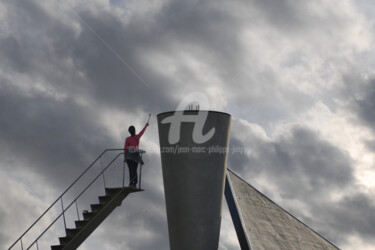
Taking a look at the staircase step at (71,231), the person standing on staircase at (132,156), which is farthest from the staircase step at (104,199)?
the staircase step at (71,231)

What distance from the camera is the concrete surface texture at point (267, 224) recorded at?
20.4 meters

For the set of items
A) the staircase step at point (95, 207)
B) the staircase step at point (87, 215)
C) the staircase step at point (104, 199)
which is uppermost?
the staircase step at point (104, 199)

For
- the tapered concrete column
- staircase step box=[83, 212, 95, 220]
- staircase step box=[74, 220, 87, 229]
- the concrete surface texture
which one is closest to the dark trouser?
the tapered concrete column

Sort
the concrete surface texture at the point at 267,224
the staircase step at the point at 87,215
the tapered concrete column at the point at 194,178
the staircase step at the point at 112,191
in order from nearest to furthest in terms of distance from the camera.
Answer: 1. the tapered concrete column at the point at 194,178
2. the staircase step at the point at 112,191
3. the staircase step at the point at 87,215
4. the concrete surface texture at the point at 267,224

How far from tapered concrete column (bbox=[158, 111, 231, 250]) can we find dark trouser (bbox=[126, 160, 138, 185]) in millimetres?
982

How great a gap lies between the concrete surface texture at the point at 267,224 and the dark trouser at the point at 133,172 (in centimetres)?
358

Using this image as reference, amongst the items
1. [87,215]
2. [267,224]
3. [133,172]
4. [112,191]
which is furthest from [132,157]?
[267,224]

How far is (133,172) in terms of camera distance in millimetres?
19172

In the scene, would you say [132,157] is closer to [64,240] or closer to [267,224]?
[64,240]

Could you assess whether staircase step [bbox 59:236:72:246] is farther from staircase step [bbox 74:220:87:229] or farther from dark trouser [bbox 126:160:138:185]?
dark trouser [bbox 126:160:138:185]

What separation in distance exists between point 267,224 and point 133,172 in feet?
18.4

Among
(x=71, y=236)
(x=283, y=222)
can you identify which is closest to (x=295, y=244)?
(x=283, y=222)

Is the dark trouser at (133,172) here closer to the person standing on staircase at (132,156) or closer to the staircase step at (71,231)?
the person standing on staircase at (132,156)

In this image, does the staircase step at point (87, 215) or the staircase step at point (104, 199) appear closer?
the staircase step at point (104, 199)
